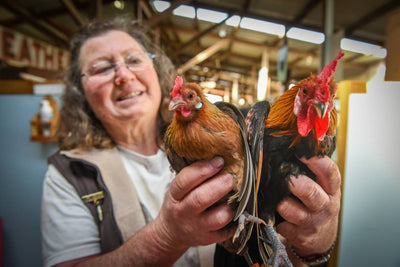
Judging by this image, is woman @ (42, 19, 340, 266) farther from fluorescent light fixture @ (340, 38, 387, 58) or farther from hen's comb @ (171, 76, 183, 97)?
fluorescent light fixture @ (340, 38, 387, 58)

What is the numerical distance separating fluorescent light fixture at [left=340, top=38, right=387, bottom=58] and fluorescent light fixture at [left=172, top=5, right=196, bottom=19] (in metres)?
0.39

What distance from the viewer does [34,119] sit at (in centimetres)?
119

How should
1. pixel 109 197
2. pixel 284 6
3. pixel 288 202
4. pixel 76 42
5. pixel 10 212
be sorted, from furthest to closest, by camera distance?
pixel 10 212 < pixel 76 42 < pixel 109 197 < pixel 284 6 < pixel 288 202

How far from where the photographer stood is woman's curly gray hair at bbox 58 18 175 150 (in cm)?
66

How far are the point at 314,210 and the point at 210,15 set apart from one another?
0.55 meters

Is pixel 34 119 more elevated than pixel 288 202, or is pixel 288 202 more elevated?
pixel 34 119

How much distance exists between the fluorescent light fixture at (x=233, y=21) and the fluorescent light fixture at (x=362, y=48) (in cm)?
25

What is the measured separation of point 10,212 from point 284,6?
1510mm

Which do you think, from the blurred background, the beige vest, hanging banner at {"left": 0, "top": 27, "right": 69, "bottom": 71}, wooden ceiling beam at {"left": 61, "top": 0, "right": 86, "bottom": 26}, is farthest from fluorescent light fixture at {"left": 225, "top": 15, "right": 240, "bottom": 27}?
hanging banner at {"left": 0, "top": 27, "right": 69, "bottom": 71}

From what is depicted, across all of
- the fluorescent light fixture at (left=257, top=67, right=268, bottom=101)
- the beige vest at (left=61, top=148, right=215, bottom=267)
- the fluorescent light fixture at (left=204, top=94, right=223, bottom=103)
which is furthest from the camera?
the beige vest at (left=61, top=148, right=215, bottom=267)

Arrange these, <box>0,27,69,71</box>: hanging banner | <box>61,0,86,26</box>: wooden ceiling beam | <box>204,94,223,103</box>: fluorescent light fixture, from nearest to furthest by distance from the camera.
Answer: <box>204,94,223,103</box>: fluorescent light fixture < <box>61,0,86,26</box>: wooden ceiling beam < <box>0,27,69,71</box>: hanging banner

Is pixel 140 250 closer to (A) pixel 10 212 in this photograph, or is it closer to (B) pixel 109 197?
(B) pixel 109 197

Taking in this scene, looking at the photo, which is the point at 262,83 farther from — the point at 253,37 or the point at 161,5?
the point at 161,5

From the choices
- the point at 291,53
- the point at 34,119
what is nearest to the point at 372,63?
the point at 291,53
